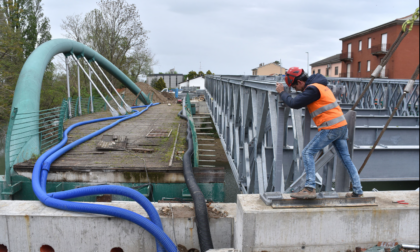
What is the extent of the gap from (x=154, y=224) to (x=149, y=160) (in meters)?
3.32

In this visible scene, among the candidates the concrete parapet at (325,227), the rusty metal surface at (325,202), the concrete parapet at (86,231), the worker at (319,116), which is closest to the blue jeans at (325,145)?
the worker at (319,116)

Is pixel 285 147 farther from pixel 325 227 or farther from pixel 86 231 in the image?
pixel 86 231

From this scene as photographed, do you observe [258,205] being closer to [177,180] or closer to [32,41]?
[177,180]

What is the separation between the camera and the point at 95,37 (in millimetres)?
34812

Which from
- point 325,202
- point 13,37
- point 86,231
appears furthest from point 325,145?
point 13,37

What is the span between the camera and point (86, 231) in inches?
163

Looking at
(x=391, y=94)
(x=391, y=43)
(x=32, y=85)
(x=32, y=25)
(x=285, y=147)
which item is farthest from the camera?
(x=32, y=25)

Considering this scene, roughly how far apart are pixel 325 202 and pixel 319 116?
0.93 meters

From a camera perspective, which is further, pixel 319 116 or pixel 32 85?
pixel 32 85

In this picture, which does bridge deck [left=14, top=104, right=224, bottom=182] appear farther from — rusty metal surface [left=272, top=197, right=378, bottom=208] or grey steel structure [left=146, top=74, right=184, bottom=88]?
grey steel structure [left=146, top=74, right=184, bottom=88]

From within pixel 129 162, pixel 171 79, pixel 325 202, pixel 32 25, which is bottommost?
pixel 129 162

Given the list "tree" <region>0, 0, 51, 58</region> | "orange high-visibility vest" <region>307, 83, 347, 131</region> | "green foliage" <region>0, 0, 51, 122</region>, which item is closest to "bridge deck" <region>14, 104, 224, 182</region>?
"orange high-visibility vest" <region>307, 83, 347, 131</region>

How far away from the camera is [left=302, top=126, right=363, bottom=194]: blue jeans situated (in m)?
3.40

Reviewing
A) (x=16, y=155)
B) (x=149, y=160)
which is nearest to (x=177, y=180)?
→ (x=149, y=160)
